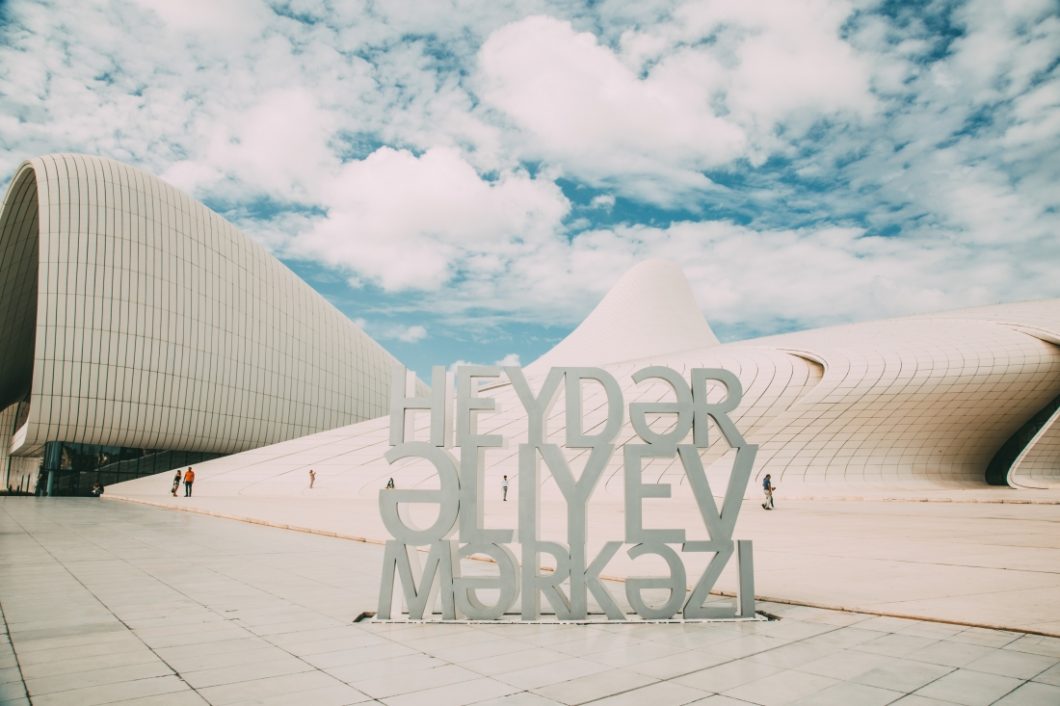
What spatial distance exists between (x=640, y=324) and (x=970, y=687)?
47901 millimetres

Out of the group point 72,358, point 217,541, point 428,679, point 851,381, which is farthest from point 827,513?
point 72,358

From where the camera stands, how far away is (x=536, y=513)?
649 cm

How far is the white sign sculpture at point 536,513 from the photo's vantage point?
6020 mm

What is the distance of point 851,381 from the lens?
2845 cm

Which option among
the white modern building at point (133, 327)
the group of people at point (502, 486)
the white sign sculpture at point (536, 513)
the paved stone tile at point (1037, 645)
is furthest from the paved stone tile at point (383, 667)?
the white modern building at point (133, 327)

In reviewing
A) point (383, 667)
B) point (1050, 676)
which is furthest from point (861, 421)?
point (383, 667)

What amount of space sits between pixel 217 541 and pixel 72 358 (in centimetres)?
2643

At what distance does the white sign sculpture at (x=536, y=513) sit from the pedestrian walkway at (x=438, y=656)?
0.97 ft

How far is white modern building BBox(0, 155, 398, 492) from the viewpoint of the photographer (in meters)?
31.8

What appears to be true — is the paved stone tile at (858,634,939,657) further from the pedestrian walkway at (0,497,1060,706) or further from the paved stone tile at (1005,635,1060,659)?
the paved stone tile at (1005,635,1060,659)

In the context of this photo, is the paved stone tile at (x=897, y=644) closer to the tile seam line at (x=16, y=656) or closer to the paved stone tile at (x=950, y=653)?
the paved stone tile at (x=950, y=653)

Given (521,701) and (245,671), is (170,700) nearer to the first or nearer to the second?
(245,671)

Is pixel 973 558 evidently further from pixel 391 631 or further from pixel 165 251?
pixel 165 251

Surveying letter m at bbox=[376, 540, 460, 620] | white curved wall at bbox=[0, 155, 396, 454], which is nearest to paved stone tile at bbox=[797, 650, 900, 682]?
letter m at bbox=[376, 540, 460, 620]
